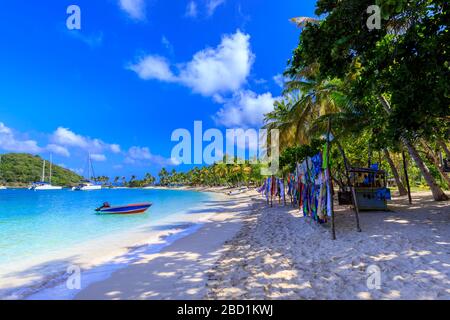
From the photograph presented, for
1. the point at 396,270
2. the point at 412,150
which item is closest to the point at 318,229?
the point at 396,270

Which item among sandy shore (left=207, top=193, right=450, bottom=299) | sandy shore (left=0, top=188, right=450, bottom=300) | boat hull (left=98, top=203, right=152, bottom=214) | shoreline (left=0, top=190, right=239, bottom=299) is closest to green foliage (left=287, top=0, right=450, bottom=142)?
sandy shore (left=207, top=193, right=450, bottom=299)

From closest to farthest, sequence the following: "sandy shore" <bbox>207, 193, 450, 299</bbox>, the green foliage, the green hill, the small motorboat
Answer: "sandy shore" <bbox>207, 193, 450, 299</bbox>
the green foliage
the small motorboat
the green hill

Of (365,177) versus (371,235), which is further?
(365,177)

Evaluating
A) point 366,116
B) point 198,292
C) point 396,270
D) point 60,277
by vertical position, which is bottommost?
point 60,277

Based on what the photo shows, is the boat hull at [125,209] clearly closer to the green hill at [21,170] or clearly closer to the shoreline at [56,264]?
the shoreline at [56,264]

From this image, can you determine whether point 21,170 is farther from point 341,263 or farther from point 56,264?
point 341,263

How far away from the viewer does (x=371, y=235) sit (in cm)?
658

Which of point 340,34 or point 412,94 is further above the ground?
point 340,34

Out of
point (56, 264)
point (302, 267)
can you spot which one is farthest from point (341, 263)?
point (56, 264)

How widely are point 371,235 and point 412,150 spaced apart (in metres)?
6.64

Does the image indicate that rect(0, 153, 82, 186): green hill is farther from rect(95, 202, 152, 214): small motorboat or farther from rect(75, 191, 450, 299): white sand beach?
rect(75, 191, 450, 299): white sand beach

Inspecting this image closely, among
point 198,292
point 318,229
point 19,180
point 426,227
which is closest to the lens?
point 198,292

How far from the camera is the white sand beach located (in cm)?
387
